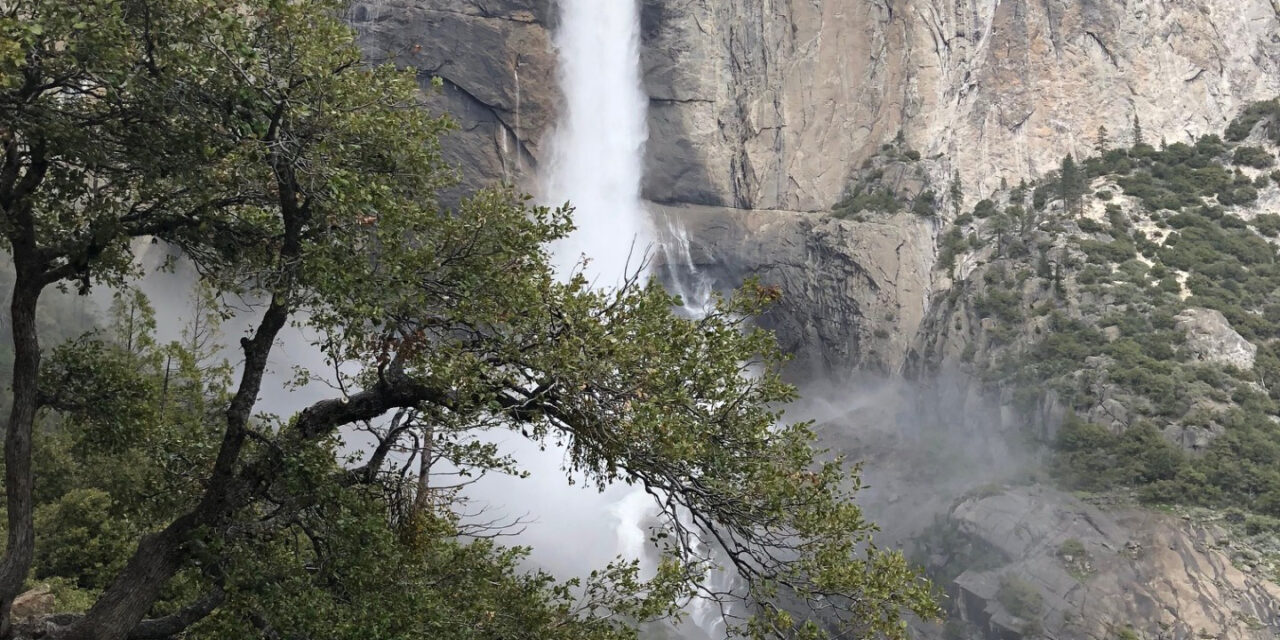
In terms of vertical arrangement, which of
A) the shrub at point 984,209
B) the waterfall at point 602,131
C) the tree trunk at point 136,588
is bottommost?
the tree trunk at point 136,588

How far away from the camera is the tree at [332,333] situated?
8.69 metres

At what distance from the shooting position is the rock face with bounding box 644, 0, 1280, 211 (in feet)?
236

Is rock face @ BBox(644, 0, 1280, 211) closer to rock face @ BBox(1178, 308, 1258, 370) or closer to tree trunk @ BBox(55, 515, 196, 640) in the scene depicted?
rock face @ BBox(1178, 308, 1258, 370)

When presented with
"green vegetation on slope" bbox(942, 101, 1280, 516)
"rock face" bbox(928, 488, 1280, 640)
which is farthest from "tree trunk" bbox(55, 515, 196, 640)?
"green vegetation on slope" bbox(942, 101, 1280, 516)

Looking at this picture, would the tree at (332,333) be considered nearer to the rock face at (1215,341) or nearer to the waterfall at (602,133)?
the rock face at (1215,341)

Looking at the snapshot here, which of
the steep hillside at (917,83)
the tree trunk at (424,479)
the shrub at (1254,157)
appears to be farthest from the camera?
the steep hillside at (917,83)

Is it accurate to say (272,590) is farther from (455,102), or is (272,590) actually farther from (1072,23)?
Answer: (1072,23)

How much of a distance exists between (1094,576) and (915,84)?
41000 millimetres

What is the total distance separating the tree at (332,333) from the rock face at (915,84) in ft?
204

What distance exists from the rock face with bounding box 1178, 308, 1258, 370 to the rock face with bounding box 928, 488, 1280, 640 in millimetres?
10961

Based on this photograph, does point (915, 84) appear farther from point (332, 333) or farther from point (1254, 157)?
point (332, 333)

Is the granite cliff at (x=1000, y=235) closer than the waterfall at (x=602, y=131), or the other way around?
the granite cliff at (x=1000, y=235)

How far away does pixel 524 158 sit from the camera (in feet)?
223

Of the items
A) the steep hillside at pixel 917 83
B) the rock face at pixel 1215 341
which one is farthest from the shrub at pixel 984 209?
the rock face at pixel 1215 341
